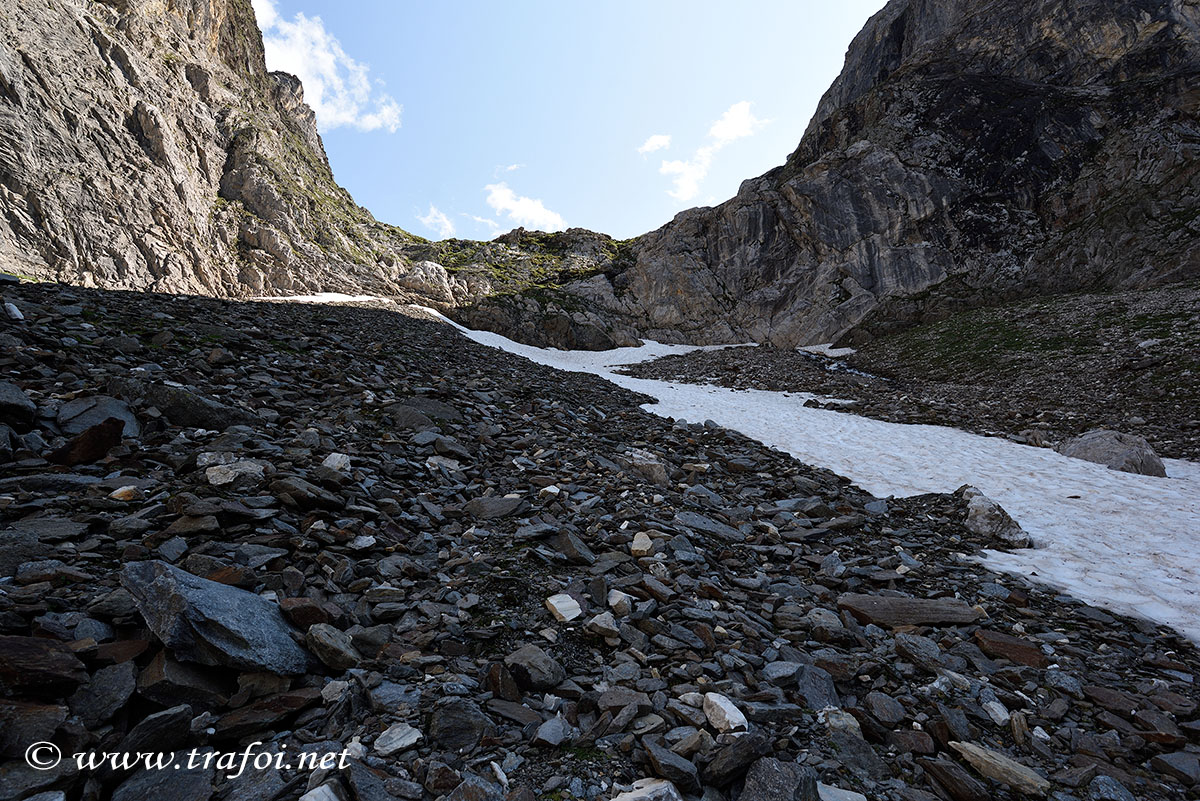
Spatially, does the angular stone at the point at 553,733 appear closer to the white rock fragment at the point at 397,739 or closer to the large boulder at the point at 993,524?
the white rock fragment at the point at 397,739

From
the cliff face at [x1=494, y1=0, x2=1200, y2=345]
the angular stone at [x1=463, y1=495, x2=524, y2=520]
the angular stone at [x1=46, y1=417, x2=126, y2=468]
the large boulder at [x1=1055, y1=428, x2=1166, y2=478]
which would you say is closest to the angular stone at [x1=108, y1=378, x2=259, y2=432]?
the angular stone at [x1=46, y1=417, x2=126, y2=468]

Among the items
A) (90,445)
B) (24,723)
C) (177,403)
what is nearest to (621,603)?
(24,723)

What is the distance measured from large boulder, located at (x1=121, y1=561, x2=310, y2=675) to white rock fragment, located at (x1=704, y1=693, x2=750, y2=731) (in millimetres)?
2843

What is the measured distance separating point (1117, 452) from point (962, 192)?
4900 cm

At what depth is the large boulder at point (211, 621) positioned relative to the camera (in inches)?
121

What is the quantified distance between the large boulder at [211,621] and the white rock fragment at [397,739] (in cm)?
86

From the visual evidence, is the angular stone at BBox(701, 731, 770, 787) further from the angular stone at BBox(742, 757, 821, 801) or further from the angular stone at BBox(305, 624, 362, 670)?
the angular stone at BBox(305, 624, 362, 670)

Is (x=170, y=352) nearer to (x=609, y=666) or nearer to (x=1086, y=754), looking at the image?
(x=609, y=666)

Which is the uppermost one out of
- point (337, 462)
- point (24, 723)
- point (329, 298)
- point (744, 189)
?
point (744, 189)

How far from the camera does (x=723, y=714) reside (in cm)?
328

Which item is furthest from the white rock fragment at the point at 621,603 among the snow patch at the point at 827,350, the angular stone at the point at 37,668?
the snow patch at the point at 827,350

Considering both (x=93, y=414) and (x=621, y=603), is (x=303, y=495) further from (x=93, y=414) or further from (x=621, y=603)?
(x=621, y=603)

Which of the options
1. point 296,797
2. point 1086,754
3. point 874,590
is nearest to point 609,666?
point 296,797

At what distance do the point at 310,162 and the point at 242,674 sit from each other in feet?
246
